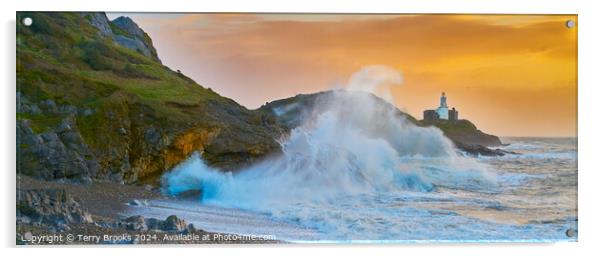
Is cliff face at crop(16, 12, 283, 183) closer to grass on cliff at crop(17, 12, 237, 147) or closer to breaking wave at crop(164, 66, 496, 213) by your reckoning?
grass on cliff at crop(17, 12, 237, 147)

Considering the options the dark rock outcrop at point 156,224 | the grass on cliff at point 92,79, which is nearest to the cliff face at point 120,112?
the grass on cliff at point 92,79

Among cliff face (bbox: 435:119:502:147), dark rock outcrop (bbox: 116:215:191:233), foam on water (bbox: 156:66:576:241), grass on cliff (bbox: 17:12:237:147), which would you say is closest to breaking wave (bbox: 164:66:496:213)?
foam on water (bbox: 156:66:576:241)

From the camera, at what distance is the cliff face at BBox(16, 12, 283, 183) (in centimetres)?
909

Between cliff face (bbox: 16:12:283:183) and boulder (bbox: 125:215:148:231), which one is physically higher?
cliff face (bbox: 16:12:283:183)

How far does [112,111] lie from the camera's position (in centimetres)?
932

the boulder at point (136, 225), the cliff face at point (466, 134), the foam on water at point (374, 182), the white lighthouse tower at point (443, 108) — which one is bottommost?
the boulder at point (136, 225)

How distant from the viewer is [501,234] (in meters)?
9.23

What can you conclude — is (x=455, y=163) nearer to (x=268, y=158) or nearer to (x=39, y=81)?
(x=268, y=158)

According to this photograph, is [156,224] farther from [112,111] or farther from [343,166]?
[343,166]

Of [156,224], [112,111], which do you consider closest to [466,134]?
[156,224]

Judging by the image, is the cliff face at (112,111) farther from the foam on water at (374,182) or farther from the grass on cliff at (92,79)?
the foam on water at (374,182)

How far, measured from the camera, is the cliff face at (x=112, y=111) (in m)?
9.09

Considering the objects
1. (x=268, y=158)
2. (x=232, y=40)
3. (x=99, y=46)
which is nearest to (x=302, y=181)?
(x=268, y=158)
